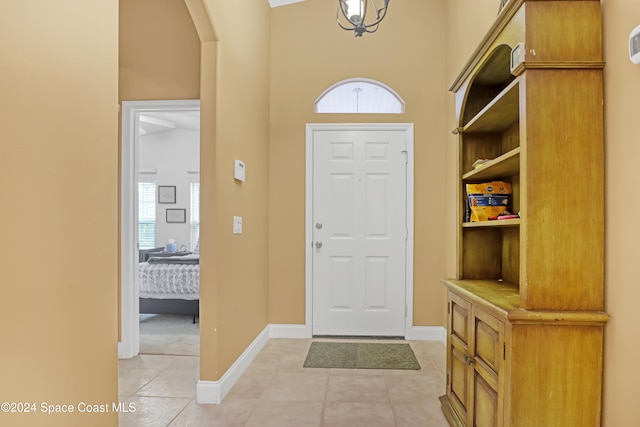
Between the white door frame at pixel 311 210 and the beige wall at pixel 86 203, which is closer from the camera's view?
the beige wall at pixel 86 203

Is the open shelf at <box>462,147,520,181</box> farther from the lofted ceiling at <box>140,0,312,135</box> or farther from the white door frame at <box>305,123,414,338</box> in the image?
the lofted ceiling at <box>140,0,312,135</box>

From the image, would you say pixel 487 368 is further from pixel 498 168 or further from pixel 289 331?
pixel 289 331

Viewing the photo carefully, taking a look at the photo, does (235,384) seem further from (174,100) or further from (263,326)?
(174,100)

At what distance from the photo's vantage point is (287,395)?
260cm

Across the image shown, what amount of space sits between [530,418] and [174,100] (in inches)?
123

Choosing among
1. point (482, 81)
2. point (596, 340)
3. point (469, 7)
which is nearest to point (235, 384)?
point (596, 340)

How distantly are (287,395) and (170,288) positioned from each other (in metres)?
2.33

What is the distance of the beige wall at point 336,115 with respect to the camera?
387cm

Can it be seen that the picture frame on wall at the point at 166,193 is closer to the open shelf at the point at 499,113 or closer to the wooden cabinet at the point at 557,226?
the open shelf at the point at 499,113

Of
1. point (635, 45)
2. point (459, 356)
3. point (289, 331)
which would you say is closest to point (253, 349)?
point (289, 331)

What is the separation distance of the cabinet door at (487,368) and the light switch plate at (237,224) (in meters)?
1.69

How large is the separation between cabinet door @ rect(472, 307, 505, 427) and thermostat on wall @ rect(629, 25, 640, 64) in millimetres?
1008

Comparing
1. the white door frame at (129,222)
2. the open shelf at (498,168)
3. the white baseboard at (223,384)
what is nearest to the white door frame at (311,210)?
the white baseboard at (223,384)

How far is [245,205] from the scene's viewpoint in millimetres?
3111
